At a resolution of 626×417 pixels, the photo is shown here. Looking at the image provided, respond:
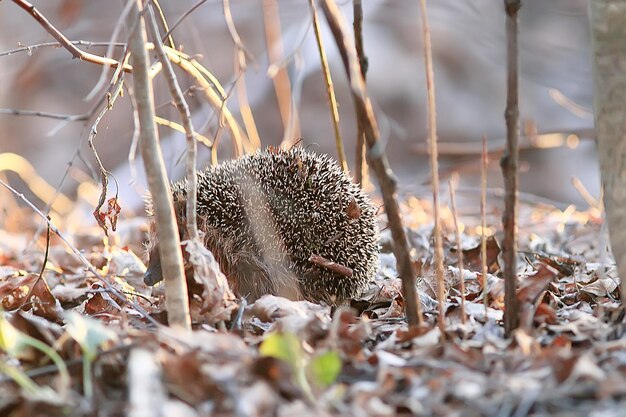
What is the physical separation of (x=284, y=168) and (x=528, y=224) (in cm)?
285

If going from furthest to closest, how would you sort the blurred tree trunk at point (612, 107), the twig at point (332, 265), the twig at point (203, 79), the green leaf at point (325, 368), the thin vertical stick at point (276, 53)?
the thin vertical stick at point (276, 53), the twig at point (332, 265), the twig at point (203, 79), the blurred tree trunk at point (612, 107), the green leaf at point (325, 368)

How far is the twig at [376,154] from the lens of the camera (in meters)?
1.94

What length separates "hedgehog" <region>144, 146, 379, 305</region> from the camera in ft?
10.8

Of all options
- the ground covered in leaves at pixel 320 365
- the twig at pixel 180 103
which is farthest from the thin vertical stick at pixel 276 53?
the ground covered in leaves at pixel 320 365

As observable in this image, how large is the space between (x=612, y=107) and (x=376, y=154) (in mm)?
631

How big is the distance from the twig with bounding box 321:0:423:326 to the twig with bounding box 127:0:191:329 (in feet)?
1.71

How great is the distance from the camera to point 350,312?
2051 millimetres

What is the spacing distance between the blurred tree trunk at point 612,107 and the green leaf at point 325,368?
2.94 feet

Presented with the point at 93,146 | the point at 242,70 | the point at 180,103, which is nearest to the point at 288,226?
the point at 242,70

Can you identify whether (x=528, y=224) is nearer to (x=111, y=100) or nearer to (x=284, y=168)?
(x=284, y=168)

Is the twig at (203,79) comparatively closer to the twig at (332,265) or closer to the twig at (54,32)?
the twig at (54,32)

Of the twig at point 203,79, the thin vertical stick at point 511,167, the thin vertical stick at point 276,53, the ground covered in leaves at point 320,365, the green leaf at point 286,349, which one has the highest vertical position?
the thin vertical stick at point 276,53

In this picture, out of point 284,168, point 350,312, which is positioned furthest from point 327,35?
point 350,312

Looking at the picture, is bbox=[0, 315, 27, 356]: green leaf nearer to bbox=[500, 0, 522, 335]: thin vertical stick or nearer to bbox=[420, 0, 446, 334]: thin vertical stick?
bbox=[420, 0, 446, 334]: thin vertical stick
